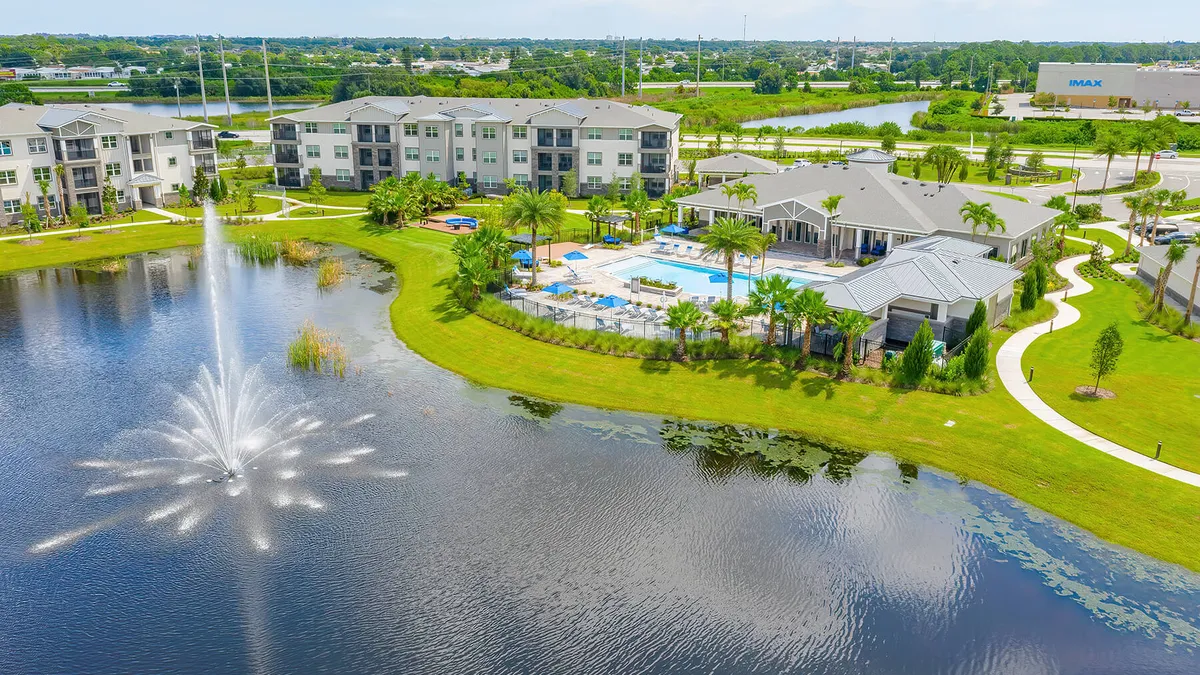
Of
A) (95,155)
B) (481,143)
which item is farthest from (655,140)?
(95,155)

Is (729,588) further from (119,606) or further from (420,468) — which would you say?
(119,606)

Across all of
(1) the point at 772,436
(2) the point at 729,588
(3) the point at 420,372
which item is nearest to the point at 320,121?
(3) the point at 420,372

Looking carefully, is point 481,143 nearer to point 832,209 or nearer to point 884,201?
point 832,209

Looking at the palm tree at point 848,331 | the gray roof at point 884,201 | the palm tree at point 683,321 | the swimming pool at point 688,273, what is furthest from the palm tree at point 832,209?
the palm tree at point 683,321

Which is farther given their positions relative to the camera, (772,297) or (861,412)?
(772,297)

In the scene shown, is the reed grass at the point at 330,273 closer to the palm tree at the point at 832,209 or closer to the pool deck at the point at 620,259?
the pool deck at the point at 620,259

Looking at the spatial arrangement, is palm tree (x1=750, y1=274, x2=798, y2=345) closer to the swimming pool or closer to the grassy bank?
the grassy bank

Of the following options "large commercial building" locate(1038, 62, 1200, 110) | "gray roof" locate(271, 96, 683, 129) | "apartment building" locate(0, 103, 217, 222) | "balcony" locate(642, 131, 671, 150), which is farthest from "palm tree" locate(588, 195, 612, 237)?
"large commercial building" locate(1038, 62, 1200, 110)
